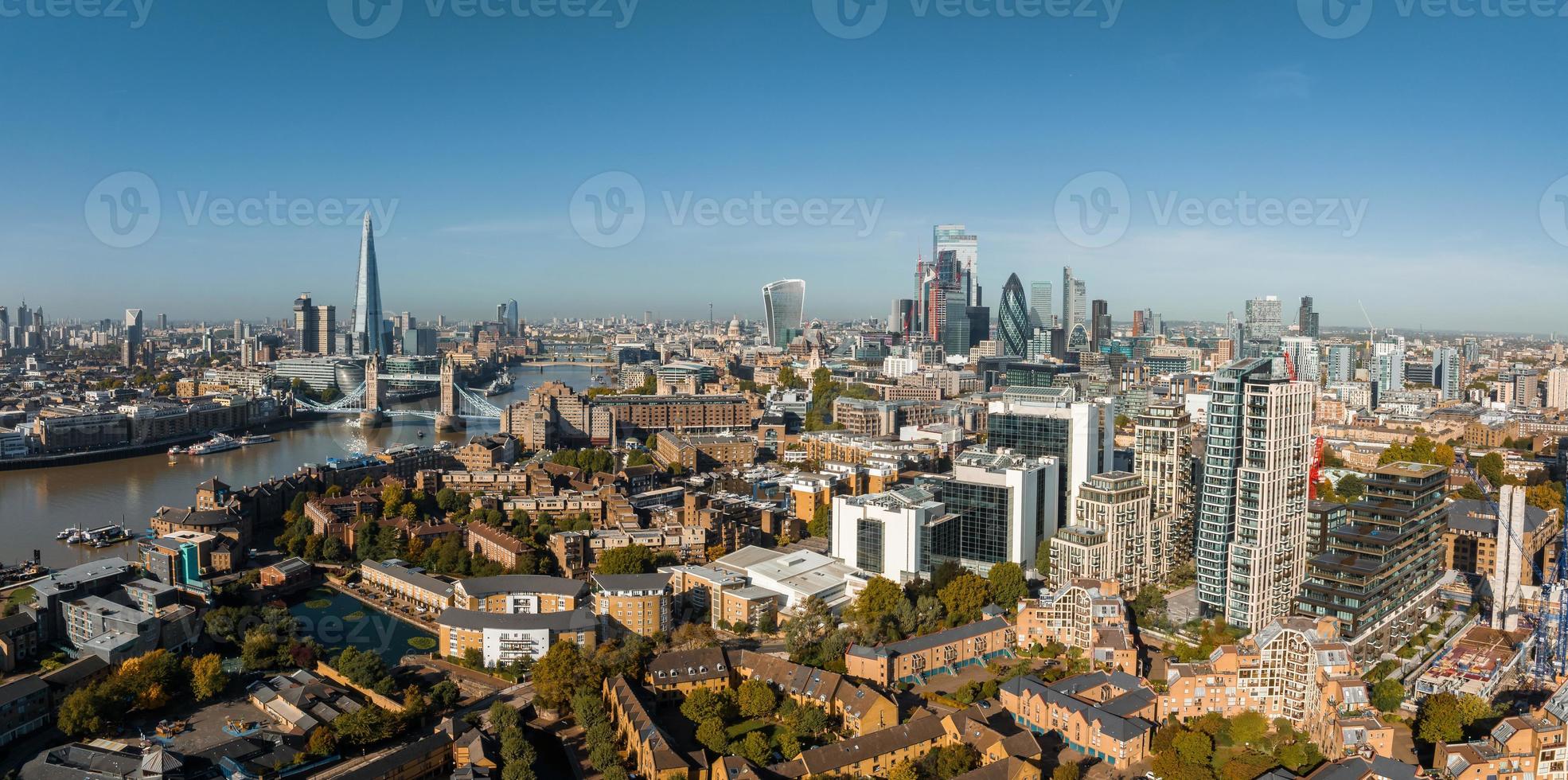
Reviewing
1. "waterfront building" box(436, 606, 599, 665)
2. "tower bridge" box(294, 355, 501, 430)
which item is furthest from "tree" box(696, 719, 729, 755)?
"tower bridge" box(294, 355, 501, 430)

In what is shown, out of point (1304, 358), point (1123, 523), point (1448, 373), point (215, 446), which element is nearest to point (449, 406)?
point (215, 446)

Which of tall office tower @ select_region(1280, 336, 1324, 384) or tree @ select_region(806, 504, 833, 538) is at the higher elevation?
tall office tower @ select_region(1280, 336, 1324, 384)

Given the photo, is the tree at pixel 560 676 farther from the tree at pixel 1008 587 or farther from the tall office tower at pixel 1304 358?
the tall office tower at pixel 1304 358

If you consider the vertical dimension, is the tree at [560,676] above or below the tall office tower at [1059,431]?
below

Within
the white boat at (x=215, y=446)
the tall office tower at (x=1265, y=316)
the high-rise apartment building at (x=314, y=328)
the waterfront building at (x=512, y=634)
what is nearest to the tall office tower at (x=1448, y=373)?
the tall office tower at (x=1265, y=316)

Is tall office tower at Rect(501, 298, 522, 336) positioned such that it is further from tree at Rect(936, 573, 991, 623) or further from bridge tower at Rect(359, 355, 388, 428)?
tree at Rect(936, 573, 991, 623)

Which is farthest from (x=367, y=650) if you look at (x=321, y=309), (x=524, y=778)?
(x=321, y=309)

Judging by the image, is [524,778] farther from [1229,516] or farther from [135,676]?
[1229,516]
